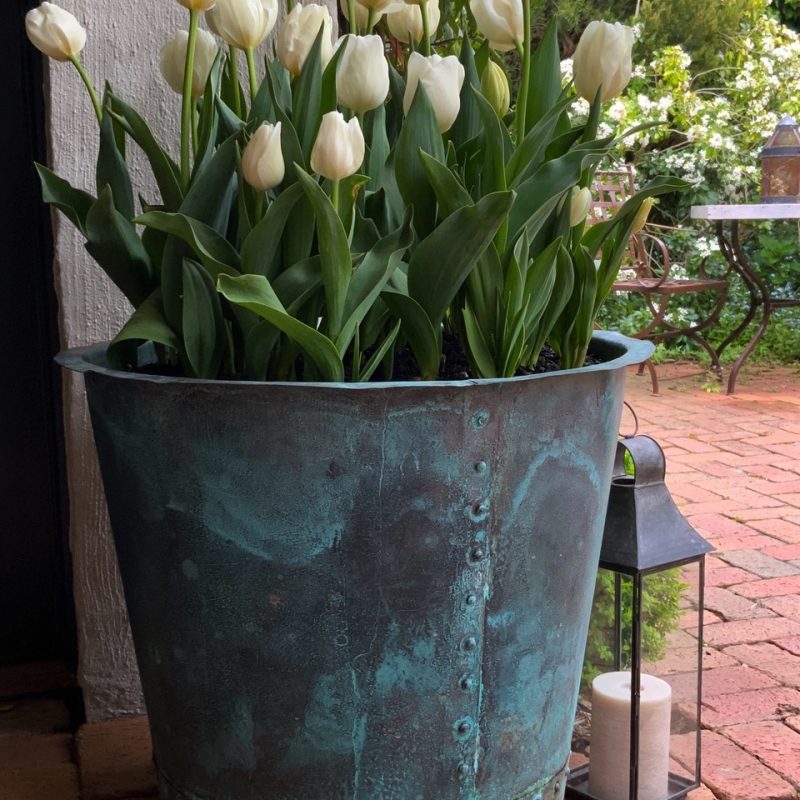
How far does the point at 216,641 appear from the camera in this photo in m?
1.17

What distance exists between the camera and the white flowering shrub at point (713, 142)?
6.42 metres

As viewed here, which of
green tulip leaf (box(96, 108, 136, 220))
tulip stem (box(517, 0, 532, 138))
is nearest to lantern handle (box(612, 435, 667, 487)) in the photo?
tulip stem (box(517, 0, 532, 138))

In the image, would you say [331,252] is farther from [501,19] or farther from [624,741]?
[624,741]

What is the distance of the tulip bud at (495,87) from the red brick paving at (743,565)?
88 cm

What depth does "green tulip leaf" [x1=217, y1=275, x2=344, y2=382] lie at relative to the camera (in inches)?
40.0

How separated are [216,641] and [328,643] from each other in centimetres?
13

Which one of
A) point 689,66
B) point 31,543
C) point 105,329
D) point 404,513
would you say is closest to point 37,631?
point 31,543

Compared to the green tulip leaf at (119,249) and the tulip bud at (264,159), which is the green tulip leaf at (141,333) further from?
the tulip bud at (264,159)

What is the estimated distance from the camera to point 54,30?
120cm

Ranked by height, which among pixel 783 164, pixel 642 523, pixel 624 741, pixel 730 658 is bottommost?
pixel 730 658

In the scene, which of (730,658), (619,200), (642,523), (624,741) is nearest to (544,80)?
(642,523)

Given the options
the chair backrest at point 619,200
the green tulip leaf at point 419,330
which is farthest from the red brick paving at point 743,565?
the green tulip leaf at point 419,330

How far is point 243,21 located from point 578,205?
1.39 feet

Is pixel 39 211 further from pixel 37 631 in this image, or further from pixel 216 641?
pixel 216 641
